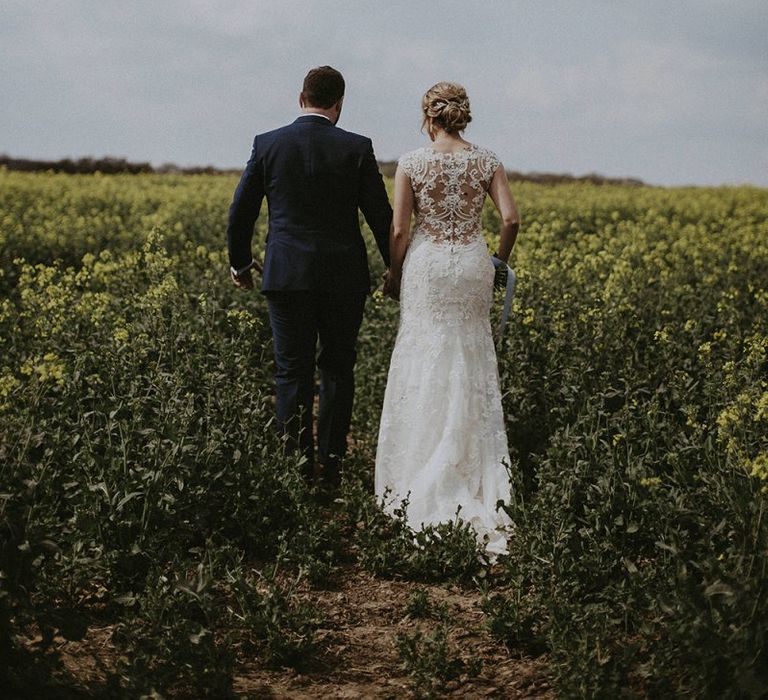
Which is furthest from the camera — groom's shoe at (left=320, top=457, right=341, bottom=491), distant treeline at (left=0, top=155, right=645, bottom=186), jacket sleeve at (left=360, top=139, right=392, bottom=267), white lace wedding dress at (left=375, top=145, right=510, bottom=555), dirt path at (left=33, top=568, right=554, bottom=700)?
distant treeline at (left=0, top=155, right=645, bottom=186)

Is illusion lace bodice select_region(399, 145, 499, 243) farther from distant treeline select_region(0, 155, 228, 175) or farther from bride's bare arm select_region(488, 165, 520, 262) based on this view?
distant treeline select_region(0, 155, 228, 175)

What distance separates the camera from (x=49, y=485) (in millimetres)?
4836

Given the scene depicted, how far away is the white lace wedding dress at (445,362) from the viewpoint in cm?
564

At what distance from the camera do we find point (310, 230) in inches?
228

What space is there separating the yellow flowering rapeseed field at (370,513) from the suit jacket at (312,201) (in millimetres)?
672

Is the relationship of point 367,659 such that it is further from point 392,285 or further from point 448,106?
point 448,106

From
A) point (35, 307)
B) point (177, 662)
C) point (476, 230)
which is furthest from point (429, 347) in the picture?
point (35, 307)

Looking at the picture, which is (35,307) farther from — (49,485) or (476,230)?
(476,230)

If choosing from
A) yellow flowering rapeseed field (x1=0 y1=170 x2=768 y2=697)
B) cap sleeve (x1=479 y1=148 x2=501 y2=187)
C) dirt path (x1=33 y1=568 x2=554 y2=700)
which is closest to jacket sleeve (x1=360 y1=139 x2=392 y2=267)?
cap sleeve (x1=479 y1=148 x2=501 y2=187)

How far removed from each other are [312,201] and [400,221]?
0.51 m

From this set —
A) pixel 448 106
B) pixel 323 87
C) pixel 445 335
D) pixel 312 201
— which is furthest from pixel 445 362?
pixel 323 87

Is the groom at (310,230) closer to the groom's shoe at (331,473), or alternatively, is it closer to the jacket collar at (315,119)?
the jacket collar at (315,119)

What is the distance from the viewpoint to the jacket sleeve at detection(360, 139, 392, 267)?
580 cm

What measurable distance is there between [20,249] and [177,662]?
8569 millimetres
